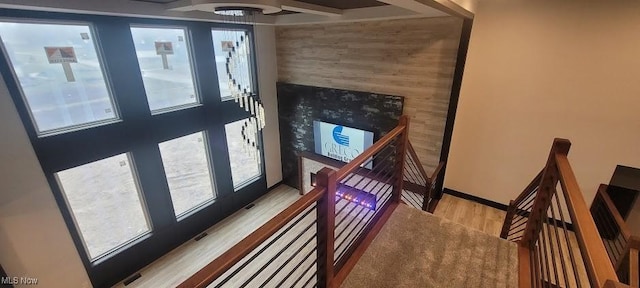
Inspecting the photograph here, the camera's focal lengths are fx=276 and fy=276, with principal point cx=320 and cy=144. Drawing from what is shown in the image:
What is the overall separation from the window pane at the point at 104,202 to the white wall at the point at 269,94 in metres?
2.66

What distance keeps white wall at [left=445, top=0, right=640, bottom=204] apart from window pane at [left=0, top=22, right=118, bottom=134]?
5097 mm

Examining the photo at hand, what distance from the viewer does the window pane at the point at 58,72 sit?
2.91m

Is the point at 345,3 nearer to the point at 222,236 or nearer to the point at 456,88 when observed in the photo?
the point at 456,88

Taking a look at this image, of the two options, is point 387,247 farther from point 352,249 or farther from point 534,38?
point 534,38

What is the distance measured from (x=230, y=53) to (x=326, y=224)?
3.82 m

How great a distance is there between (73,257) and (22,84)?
221 cm

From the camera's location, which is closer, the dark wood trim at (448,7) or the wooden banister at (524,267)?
the wooden banister at (524,267)

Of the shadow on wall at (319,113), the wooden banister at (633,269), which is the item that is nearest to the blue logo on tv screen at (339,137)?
the shadow on wall at (319,113)

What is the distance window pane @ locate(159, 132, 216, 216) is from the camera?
14.7 feet

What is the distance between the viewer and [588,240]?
1.11 m

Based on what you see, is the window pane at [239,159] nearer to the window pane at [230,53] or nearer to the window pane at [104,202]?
the window pane at [230,53]

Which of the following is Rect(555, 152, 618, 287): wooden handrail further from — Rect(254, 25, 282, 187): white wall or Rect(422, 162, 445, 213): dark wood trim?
Rect(254, 25, 282, 187): white wall

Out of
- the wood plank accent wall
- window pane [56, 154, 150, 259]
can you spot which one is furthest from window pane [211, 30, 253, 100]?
window pane [56, 154, 150, 259]

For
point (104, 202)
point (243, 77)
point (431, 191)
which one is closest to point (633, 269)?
point (431, 191)
